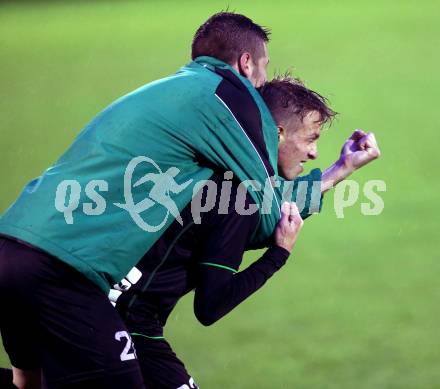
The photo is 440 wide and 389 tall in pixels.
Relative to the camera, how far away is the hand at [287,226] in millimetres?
3680

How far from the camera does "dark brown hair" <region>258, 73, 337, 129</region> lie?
3.88 m

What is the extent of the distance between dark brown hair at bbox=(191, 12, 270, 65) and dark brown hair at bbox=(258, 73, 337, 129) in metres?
0.14

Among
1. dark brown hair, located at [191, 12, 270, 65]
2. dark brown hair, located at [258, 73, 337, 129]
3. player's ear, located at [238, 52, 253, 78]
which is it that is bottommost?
dark brown hair, located at [258, 73, 337, 129]

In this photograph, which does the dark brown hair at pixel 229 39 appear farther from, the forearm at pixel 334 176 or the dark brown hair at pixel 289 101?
the forearm at pixel 334 176

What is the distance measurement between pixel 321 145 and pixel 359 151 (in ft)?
18.5

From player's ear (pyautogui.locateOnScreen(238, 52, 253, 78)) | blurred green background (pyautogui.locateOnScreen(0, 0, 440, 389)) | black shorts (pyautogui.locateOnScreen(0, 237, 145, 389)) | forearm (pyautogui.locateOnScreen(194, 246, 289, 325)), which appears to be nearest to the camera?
black shorts (pyautogui.locateOnScreen(0, 237, 145, 389))

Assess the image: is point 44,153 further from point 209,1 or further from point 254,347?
point 209,1

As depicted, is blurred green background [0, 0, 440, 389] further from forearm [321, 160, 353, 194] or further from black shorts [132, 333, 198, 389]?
black shorts [132, 333, 198, 389]

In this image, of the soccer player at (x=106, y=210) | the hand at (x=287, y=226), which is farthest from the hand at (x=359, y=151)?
the soccer player at (x=106, y=210)

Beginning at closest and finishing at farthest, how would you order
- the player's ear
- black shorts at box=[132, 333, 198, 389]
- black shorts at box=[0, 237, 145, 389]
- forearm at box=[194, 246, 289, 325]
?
black shorts at box=[0, 237, 145, 389] → forearm at box=[194, 246, 289, 325] → black shorts at box=[132, 333, 198, 389] → the player's ear

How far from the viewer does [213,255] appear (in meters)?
3.46

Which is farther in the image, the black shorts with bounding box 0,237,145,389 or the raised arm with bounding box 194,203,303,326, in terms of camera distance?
the raised arm with bounding box 194,203,303,326

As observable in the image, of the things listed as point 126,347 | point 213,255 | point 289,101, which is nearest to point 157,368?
point 126,347

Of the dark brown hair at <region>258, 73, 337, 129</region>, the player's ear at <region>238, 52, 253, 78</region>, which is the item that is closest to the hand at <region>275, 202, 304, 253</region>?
the dark brown hair at <region>258, 73, 337, 129</region>
